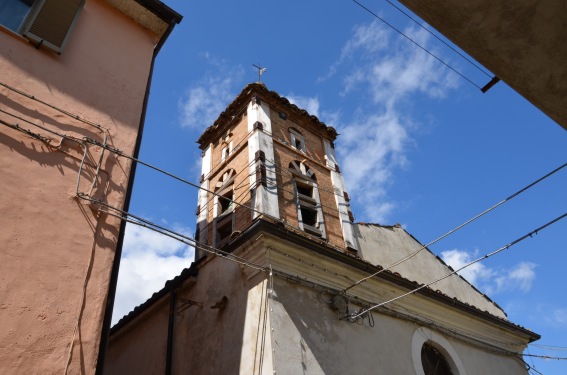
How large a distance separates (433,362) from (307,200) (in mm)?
4645

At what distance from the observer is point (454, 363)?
9633mm

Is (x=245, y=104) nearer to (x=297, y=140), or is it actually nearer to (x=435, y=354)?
(x=297, y=140)

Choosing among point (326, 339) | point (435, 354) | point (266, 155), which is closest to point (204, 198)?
point (266, 155)

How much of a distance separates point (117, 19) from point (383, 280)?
7.06 m

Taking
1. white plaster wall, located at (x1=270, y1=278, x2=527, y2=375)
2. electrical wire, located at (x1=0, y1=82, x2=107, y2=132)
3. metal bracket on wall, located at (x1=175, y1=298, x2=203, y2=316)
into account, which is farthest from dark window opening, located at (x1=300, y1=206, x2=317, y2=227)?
electrical wire, located at (x1=0, y1=82, x2=107, y2=132)

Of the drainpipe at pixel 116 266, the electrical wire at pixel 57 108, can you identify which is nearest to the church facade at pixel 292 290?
the drainpipe at pixel 116 266

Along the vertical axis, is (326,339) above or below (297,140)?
below

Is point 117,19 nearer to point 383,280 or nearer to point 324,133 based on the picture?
point 383,280

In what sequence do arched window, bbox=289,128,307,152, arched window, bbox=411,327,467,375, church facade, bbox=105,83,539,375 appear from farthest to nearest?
arched window, bbox=289,128,307,152, arched window, bbox=411,327,467,375, church facade, bbox=105,83,539,375

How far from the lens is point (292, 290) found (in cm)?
775

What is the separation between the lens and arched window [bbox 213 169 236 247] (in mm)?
10664

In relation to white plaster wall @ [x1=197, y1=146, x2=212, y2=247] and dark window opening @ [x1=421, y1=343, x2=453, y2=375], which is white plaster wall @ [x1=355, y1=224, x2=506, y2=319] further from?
white plaster wall @ [x1=197, y1=146, x2=212, y2=247]

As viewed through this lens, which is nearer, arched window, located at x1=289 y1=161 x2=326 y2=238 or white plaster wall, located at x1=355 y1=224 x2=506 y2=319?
arched window, located at x1=289 y1=161 x2=326 y2=238

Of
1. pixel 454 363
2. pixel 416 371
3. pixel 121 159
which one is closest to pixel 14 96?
pixel 121 159
